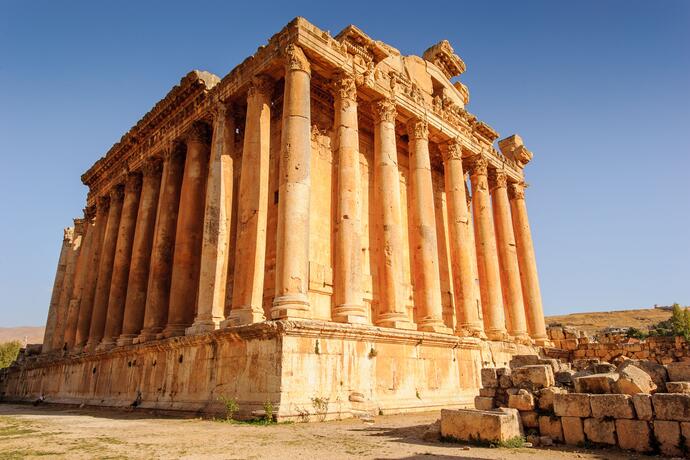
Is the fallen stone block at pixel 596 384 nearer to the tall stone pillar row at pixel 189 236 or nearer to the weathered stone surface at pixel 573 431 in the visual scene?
the weathered stone surface at pixel 573 431

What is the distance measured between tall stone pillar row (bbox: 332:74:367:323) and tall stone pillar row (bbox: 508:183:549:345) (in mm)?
12120

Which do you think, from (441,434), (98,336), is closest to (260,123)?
(441,434)

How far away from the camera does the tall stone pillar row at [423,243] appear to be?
15203 millimetres

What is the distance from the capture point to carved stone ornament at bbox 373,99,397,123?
53.3ft

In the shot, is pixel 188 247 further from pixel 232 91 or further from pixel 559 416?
pixel 559 416

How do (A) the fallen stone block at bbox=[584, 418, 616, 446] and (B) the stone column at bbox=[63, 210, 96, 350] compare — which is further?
(B) the stone column at bbox=[63, 210, 96, 350]

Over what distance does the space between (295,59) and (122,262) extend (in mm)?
12233

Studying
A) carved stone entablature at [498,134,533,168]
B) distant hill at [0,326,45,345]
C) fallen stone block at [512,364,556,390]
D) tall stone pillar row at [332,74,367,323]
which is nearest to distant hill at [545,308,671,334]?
carved stone entablature at [498,134,533,168]

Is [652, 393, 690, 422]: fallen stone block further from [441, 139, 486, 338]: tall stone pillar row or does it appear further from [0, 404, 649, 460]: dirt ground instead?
[441, 139, 486, 338]: tall stone pillar row

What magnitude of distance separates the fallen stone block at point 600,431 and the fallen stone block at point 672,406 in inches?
24.4

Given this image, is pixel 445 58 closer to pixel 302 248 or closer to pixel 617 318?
pixel 302 248

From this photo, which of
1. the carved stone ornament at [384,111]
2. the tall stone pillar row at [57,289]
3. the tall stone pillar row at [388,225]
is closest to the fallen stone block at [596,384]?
the tall stone pillar row at [388,225]

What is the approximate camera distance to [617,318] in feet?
230

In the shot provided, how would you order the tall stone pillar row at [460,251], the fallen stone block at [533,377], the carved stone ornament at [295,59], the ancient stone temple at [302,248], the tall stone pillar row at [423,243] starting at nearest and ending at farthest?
the fallen stone block at [533,377], the ancient stone temple at [302,248], the carved stone ornament at [295,59], the tall stone pillar row at [423,243], the tall stone pillar row at [460,251]
